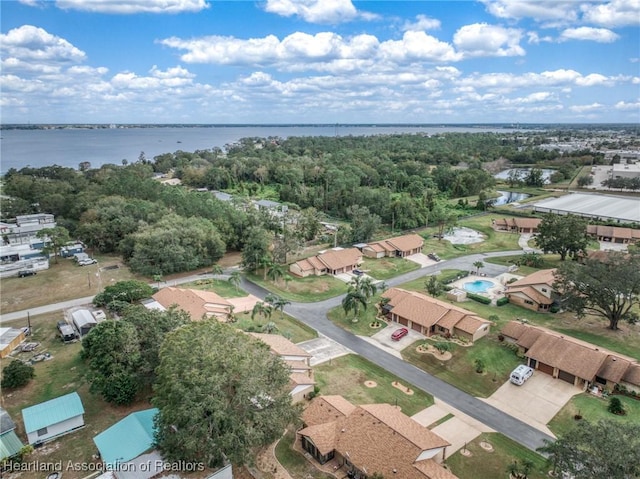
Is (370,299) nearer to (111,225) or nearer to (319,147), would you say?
(111,225)

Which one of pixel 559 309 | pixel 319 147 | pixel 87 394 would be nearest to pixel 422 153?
pixel 319 147

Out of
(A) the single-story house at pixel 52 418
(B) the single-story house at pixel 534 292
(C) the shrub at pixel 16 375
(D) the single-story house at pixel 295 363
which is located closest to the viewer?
(A) the single-story house at pixel 52 418

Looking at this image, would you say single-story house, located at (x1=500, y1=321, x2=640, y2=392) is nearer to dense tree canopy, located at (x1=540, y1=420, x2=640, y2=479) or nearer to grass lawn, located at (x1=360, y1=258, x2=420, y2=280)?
dense tree canopy, located at (x1=540, y1=420, x2=640, y2=479)

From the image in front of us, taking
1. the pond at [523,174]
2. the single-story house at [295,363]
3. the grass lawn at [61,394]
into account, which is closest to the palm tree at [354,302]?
the single-story house at [295,363]

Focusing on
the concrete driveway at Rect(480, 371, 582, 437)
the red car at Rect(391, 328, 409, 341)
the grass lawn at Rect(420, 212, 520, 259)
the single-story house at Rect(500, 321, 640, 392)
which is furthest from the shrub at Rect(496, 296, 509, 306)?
the grass lawn at Rect(420, 212, 520, 259)

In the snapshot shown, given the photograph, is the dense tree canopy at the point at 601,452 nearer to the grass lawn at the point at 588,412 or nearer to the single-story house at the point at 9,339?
the grass lawn at the point at 588,412

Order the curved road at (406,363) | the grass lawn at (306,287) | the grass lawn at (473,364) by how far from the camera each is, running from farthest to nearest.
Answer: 1. the grass lawn at (306,287)
2. the grass lawn at (473,364)
3. the curved road at (406,363)
